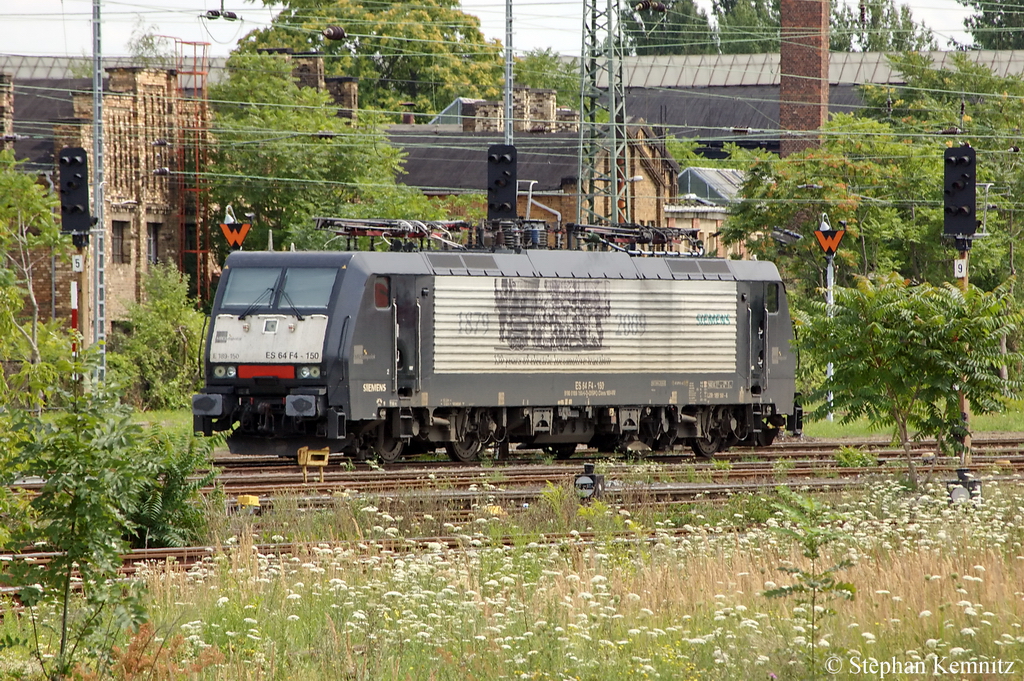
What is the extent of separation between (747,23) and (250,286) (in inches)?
3495

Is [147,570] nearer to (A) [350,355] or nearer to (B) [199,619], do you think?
(B) [199,619]

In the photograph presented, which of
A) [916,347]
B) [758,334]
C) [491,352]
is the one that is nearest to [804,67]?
[758,334]

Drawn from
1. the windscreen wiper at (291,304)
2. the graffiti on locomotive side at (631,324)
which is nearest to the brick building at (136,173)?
the windscreen wiper at (291,304)

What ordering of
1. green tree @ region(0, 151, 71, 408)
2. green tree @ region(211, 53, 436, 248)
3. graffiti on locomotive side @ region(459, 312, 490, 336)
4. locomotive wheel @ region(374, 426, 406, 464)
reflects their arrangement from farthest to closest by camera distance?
green tree @ region(211, 53, 436, 248) → green tree @ region(0, 151, 71, 408) → locomotive wheel @ region(374, 426, 406, 464) → graffiti on locomotive side @ region(459, 312, 490, 336)

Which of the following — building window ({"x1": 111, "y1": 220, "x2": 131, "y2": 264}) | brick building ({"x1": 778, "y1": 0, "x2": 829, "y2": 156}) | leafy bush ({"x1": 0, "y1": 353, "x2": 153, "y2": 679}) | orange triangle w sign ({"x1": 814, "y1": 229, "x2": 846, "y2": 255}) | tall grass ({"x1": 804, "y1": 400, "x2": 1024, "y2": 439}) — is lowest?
tall grass ({"x1": 804, "y1": 400, "x2": 1024, "y2": 439})

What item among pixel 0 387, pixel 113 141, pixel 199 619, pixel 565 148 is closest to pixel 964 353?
pixel 199 619

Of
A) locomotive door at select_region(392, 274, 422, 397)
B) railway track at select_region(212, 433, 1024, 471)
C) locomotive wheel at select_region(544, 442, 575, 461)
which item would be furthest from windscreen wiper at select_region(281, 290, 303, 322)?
locomotive wheel at select_region(544, 442, 575, 461)

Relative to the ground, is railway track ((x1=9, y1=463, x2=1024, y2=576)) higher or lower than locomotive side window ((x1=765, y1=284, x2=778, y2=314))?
lower

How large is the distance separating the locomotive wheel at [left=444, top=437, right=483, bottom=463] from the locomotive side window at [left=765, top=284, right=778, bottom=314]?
224 inches

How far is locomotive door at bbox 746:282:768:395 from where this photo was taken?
2286 centimetres

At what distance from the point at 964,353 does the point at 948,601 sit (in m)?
7.12

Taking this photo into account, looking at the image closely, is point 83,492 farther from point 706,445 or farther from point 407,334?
point 706,445

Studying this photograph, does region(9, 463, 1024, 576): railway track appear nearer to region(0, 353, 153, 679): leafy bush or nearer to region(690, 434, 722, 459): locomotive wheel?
region(0, 353, 153, 679): leafy bush

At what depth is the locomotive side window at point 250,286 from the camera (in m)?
19.4
